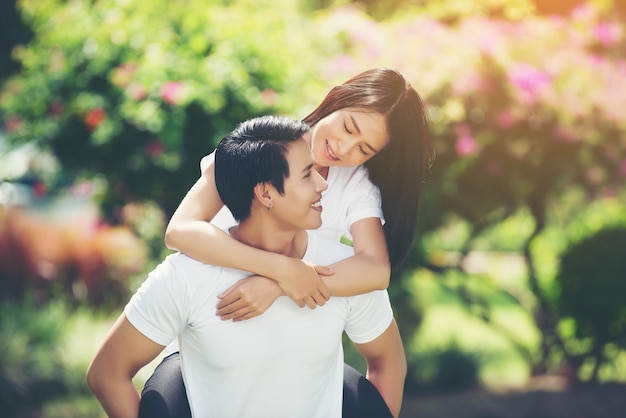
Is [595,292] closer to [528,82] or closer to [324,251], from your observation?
[528,82]

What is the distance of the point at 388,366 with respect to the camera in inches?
96.7

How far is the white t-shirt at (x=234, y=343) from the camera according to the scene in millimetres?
2105

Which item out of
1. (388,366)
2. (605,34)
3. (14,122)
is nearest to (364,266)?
(388,366)

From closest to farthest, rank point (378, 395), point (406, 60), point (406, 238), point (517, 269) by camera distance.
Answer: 1. point (378, 395)
2. point (406, 238)
3. point (406, 60)
4. point (517, 269)

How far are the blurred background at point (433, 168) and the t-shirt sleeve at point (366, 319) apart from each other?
12.0ft

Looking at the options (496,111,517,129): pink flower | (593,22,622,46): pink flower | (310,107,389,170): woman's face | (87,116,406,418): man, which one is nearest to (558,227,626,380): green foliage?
(496,111,517,129): pink flower

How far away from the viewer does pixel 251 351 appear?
2.11 m

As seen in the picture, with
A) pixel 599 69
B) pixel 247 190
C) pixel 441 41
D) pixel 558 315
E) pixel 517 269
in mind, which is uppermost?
pixel 247 190

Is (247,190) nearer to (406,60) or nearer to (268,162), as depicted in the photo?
(268,162)

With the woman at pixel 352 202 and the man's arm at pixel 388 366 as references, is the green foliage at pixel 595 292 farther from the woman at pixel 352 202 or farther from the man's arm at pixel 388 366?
the man's arm at pixel 388 366

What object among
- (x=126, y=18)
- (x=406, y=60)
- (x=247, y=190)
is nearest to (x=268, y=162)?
(x=247, y=190)

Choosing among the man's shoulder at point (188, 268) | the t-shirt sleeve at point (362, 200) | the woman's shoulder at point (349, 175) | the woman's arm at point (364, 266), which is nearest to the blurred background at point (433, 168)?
the woman's shoulder at point (349, 175)

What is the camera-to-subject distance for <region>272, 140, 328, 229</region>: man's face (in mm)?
2188

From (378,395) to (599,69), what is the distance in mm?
4590
